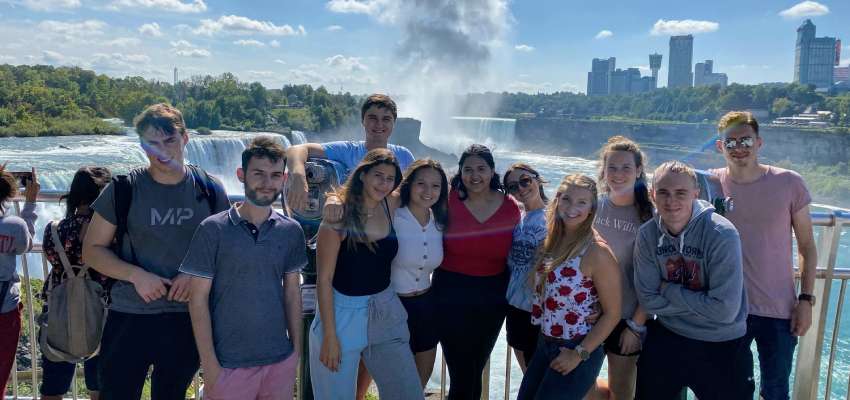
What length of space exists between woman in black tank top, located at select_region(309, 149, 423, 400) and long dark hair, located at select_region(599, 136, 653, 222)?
3.69 ft

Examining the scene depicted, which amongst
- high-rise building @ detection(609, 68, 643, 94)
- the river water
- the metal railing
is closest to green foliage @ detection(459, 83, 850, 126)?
high-rise building @ detection(609, 68, 643, 94)

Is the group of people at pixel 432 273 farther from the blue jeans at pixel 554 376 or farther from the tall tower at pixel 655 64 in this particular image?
the tall tower at pixel 655 64

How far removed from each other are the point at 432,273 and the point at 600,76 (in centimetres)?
18642

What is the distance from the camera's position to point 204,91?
76250 millimetres

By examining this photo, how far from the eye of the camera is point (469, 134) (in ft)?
321

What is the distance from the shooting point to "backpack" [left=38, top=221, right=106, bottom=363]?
110 inches

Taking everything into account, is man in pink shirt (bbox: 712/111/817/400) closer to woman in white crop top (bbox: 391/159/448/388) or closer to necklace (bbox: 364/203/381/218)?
woman in white crop top (bbox: 391/159/448/388)

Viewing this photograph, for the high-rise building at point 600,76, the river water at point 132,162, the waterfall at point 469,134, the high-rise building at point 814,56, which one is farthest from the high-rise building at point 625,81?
the river water at point 132,162

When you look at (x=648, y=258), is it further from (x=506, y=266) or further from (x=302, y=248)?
(x=302, y=248)

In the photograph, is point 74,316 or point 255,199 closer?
point 255,199

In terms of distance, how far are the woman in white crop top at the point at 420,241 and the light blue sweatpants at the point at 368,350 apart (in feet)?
0.53

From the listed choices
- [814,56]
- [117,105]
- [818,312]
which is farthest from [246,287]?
[814,56]

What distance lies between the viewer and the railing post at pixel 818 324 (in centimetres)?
355

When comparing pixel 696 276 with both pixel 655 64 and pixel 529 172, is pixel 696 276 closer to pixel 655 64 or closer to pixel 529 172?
pixel 529 172
